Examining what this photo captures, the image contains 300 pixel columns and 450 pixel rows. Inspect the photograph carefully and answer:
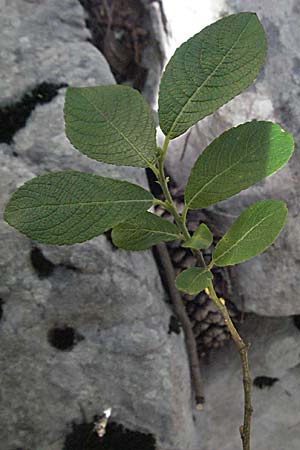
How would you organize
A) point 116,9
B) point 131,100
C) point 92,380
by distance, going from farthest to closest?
point 116,9 < point 92,380 < point 131,100

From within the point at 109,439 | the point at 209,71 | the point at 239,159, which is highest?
the point at 209,71

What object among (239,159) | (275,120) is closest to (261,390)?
(275,120)

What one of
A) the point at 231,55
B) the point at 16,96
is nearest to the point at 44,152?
the point at 16,96

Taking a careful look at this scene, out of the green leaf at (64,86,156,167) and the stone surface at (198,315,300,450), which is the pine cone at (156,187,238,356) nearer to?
the stone surface at (198,315,300,450)

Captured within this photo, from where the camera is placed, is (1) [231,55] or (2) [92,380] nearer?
(1) [231,55]

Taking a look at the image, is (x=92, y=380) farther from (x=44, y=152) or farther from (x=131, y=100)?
(x=131, y=100)

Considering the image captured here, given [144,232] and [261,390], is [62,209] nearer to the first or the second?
[144,232]

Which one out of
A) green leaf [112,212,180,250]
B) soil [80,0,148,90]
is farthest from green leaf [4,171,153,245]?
soil [80,0,148,90]

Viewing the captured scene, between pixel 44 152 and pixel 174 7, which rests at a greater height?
pixel 174 7
